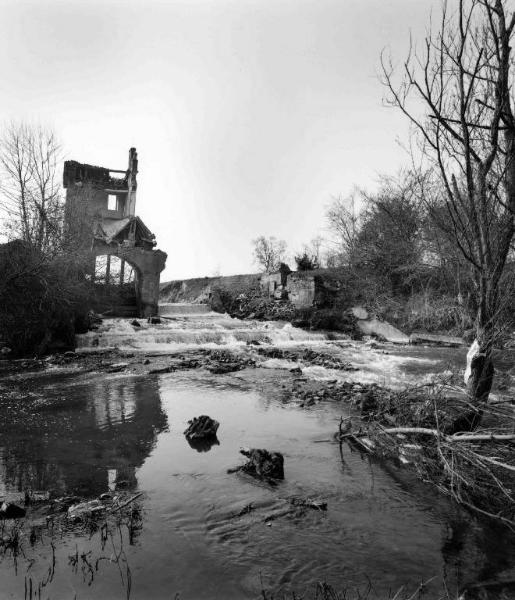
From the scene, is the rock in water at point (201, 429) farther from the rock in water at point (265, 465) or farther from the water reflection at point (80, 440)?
the rock in water at point (265, 465)

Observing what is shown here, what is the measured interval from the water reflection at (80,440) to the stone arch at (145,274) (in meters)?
15.6

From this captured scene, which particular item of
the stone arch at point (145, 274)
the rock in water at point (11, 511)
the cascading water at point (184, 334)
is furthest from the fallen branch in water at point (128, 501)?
the stone arch at point (145, 274)

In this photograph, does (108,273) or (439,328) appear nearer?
(439,328)

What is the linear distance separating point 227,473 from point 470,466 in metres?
2.49

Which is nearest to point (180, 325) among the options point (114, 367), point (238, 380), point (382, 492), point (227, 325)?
point (227, 325)

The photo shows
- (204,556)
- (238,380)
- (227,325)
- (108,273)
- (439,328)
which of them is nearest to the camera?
(204,556)

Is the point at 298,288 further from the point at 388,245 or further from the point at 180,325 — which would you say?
the point at 180,325

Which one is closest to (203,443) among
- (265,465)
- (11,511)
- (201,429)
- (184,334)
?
(201,429)

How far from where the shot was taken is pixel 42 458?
188 inches

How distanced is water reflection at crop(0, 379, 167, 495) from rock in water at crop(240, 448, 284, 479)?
4.19ft

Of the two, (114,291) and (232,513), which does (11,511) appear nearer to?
(232,513)

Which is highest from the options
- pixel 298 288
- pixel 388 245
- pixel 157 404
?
pixel 388 245

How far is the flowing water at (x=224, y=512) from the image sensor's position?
2617mm

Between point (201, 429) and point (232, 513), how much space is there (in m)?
2.30
